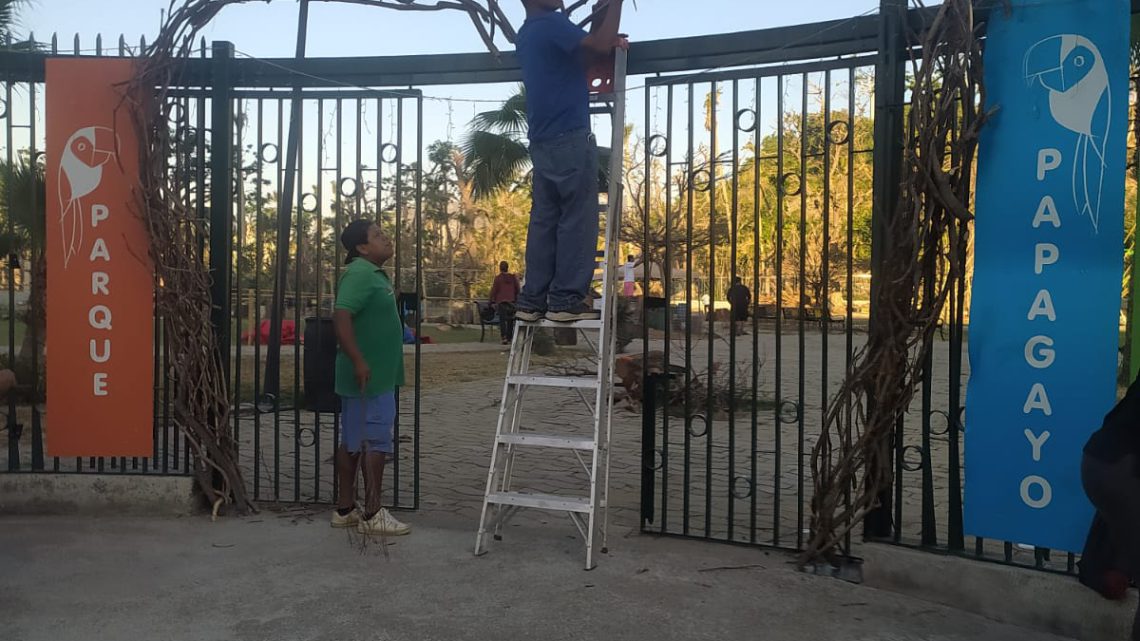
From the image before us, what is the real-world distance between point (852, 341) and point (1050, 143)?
1.32 meters

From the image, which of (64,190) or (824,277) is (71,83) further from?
(824,277)

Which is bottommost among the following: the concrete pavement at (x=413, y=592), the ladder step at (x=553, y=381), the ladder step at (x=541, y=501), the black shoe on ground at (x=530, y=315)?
the concrete pavement at (x=413, y=592)

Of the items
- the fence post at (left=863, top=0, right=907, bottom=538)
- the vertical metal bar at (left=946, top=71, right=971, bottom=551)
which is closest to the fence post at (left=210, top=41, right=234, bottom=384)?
the fence post at (left=863, top=0, right=907, bottom=538)

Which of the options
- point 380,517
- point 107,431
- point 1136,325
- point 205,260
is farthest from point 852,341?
point 107,431

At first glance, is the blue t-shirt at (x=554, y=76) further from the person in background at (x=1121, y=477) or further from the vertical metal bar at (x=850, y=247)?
the person in background at (x=1121, y=477)

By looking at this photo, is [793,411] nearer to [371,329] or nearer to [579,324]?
[579,324]

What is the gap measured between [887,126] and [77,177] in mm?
4707

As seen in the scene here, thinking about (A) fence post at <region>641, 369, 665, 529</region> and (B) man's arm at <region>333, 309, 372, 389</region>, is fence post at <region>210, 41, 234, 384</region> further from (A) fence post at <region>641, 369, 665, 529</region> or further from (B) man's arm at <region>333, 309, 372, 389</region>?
(A) fence post at <region>641, 369, 665, 529</region>

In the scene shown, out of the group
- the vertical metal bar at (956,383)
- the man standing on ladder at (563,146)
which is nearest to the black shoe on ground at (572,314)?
the man standing on ladder at (563,146)

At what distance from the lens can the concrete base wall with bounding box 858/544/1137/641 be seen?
3643 mm

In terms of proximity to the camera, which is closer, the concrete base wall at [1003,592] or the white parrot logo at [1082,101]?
the concrete base wall at [1003,592]

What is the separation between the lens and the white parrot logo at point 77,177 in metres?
5.38

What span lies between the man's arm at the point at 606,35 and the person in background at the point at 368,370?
1656 millimetres

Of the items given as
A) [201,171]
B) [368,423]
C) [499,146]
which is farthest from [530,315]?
[499,146]
